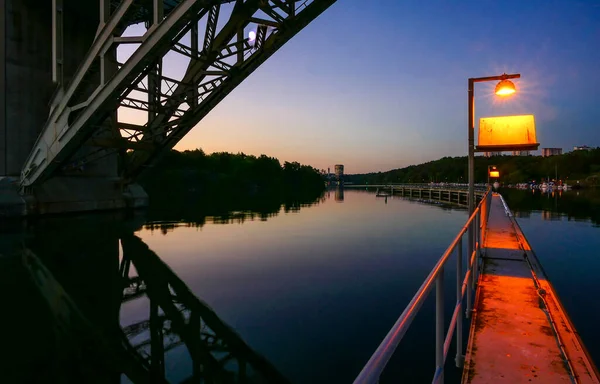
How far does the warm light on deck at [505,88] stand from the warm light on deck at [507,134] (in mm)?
636

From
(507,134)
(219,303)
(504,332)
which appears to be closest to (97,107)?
(219,303)

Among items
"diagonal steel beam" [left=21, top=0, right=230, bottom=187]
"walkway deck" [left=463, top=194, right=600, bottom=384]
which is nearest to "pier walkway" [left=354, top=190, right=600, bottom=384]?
"walkway deck" [left=463, top=194, right=600, bottom=384]

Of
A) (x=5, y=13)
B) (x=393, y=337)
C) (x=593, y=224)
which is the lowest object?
(x=593, y=224)

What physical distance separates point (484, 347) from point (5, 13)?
27787mm

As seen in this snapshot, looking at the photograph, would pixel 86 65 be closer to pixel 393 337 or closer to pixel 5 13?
pixel 5 13

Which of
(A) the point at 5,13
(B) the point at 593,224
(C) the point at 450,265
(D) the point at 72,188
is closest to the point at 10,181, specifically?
(D) the point at 72,188

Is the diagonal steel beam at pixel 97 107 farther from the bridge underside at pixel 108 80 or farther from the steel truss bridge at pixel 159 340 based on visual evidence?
the steel truss bridge at pixel 159 340

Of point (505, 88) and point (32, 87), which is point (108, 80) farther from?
point (505, 88)

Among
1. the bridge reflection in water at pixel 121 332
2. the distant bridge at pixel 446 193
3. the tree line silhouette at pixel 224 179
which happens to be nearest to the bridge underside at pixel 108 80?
the bridge reflection in water at pixel 121 332

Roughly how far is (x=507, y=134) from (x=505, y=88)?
1.16 meters

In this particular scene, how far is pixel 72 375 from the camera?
5246 mm

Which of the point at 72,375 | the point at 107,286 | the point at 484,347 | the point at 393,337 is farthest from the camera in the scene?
the point at 107,286

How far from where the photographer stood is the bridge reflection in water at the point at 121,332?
17.7ft

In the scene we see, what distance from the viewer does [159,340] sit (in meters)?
6.46
